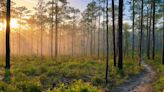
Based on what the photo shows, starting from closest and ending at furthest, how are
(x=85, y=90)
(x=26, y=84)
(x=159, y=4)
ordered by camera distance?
1. (x=85, y=90)
2. (x=26, y=84)
3. (x=159, y=4)

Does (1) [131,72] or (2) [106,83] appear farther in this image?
(1) [131,72]

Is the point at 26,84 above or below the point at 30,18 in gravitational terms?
below

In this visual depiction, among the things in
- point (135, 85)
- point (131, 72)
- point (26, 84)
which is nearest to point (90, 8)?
point (131, 72)

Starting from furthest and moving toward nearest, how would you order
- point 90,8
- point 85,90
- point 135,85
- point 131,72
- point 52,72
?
point 90,8 < point 131,72 < point 52,72 < point 135,85 < point 85,90

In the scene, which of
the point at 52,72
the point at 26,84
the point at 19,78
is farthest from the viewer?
the point at 52,72

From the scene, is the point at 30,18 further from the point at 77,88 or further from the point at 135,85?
the point at 77,88

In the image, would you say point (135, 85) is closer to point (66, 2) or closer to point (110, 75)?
point (110, 75)

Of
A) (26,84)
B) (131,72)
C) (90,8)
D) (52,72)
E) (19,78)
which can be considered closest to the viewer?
(26,84)

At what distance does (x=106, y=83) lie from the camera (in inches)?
733

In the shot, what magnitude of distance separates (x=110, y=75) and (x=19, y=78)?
856cm

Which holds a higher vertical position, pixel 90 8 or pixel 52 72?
pixel 90 8

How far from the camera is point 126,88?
1753 cm

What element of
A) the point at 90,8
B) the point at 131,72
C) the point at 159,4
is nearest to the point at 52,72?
the point at 131,72

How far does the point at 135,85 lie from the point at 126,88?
1563 millimetres
